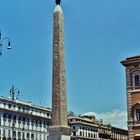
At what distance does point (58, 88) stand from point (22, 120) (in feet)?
185

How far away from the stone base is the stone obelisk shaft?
0.23 metres

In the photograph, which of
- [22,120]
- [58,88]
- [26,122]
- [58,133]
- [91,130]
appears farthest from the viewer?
[91,130]

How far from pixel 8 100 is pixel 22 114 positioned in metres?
5.25

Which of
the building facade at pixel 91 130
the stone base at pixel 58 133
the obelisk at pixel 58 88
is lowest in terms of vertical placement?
the stone base at pixel 58 133

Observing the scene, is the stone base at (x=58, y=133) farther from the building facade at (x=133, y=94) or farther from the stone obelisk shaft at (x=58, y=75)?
the building facade at (x=133, y=94)

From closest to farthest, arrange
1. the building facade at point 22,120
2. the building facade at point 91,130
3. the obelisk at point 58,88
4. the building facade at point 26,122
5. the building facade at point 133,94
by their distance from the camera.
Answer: the obelisk at point 58,88, the building facade at point 133,94, the building facade at point 22,120, the building facade at point 26,122, the building facade at point 91,130

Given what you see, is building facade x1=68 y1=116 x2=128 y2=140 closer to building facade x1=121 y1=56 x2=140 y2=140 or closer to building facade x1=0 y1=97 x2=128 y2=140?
building facade x1=0 y1=97 x2=128 y2=140

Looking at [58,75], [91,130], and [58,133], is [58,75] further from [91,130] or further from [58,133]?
[91,130]

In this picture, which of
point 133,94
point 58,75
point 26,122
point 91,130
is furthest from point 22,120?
point 58,75

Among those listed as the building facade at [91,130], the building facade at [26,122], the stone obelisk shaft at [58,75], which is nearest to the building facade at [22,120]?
the building facade at [26,122]

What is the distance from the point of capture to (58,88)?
25.7 m

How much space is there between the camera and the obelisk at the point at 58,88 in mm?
25469

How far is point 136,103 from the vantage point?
145 ft

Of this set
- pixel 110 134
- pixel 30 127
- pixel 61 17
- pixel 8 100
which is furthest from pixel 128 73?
pixel 110 134
